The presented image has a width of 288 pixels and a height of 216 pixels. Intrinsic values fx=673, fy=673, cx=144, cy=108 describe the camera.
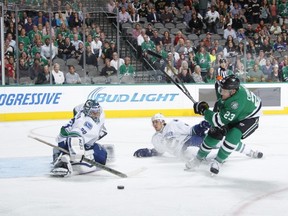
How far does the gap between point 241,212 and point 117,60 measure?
27.4 ft

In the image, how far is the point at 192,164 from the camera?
6.79 metres

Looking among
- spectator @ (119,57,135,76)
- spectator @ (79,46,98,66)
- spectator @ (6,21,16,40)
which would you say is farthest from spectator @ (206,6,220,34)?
spectator @ (6,21,16,40)

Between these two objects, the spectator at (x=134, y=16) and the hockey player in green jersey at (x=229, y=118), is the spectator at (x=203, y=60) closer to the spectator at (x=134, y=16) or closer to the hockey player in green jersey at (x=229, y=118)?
the spectator at (x=134, y=16)

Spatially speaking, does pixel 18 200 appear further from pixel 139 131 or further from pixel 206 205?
pixel 139 131

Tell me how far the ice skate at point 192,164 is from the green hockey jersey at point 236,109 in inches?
18.0

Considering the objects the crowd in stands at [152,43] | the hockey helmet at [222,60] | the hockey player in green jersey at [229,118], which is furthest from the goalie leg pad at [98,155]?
the hockey helmet at [222,60]

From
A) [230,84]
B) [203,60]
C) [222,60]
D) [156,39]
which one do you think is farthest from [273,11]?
[230,84]

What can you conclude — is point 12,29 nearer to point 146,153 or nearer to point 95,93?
point 95,93

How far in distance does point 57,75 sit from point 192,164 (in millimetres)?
6336

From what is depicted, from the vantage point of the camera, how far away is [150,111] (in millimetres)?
13070

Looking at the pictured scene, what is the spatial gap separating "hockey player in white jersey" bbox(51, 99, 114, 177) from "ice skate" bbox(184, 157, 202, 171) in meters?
0.85

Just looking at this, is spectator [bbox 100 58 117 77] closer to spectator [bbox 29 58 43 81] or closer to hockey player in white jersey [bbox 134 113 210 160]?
spectator [bbox 29 58 43 81]

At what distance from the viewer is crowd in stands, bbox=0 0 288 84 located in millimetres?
12484

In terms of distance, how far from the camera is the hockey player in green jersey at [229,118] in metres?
6.35
